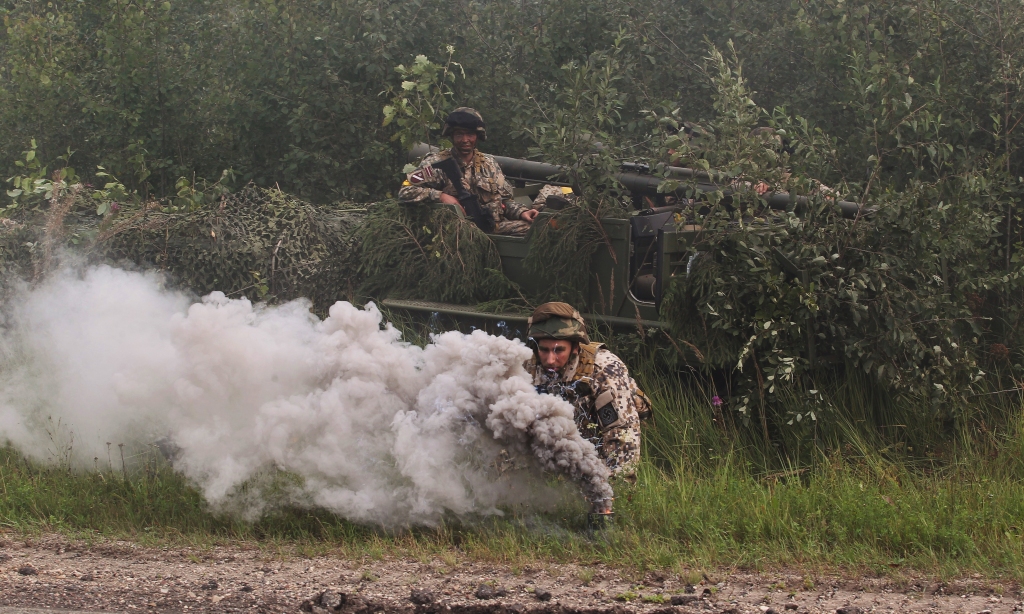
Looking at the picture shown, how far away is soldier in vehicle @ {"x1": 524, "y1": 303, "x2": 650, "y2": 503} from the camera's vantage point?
566 cm

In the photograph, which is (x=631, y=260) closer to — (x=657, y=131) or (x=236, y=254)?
(x=657, y=131)

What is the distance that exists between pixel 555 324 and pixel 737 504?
141 centimetres

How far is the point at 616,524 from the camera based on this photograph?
5633 millimetres

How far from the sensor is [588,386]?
18.7 feet

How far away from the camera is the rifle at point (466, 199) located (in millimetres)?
9086

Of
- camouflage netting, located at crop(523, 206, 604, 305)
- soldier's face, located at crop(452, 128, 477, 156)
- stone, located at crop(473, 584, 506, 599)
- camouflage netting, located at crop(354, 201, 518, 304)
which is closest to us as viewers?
stone, located at crop(473, 584, 506, 599)

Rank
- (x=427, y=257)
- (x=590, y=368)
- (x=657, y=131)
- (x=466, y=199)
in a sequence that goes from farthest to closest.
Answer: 1. (x=466, y=199)
2. (x=427, y=257)
3. (x=657, y=131)
4. (x=590, y=368)

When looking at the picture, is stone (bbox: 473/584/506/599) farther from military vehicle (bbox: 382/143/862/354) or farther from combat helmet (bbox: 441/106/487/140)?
combat helmet (bbox: 441/106/487/140)

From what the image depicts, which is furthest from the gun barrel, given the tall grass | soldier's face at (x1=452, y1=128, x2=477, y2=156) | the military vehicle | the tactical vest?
the tactical vest

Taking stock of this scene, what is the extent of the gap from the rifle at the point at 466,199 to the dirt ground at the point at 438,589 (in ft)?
14.0

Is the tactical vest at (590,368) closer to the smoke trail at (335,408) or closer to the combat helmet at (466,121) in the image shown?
the smoke trail at (335,408)

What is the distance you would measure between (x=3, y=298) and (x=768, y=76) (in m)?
7.67

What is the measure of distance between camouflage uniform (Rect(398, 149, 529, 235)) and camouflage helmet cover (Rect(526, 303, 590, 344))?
11.1 ft

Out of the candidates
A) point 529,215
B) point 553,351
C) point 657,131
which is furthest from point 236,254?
point 553,351
